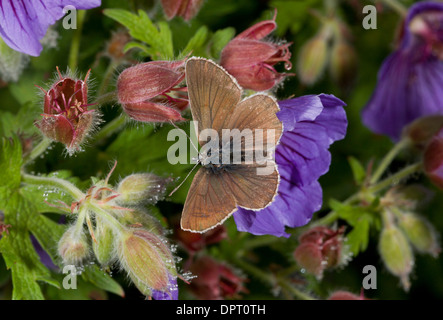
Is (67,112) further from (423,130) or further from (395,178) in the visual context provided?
(423,130)

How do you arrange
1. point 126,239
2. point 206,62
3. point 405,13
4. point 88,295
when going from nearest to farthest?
point 206,62 < point 126,239 < point 88,295 < point 405,13

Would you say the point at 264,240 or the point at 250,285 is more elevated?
the point at 264,240

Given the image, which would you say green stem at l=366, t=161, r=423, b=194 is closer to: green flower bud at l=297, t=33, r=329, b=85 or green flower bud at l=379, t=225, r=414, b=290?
green flower bud at l=379, t=225, r=414, b=290

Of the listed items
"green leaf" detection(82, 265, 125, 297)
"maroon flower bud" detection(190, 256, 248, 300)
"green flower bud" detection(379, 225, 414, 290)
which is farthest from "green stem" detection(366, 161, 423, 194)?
"green leaf" detection(82, 265, 125, 297)

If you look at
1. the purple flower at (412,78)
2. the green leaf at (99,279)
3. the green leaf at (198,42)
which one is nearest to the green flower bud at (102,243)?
the green leaf at (99,279)

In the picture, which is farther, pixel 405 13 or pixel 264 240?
pixel 405 13

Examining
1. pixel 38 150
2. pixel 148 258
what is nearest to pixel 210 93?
pixel 148 258

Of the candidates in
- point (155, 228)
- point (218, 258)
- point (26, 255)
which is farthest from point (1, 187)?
point (218, 258)
